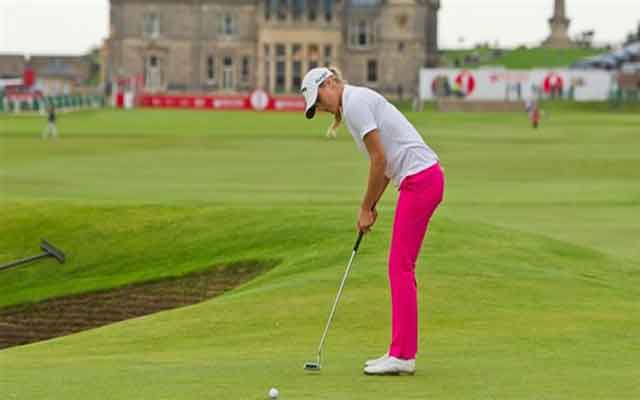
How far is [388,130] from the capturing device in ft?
47.7

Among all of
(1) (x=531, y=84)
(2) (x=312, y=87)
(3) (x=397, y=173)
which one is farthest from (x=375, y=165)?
(1) (x=531, y=84)

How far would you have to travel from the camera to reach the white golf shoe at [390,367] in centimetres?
1452

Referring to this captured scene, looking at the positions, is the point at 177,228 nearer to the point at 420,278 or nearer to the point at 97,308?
the point at 97,308

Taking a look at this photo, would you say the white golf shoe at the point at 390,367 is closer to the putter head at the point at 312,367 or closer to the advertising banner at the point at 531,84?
Result: the putter head at the point at 312,367

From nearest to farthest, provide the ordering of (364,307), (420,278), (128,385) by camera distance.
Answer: (128,385) < (364,307) < (420,278)

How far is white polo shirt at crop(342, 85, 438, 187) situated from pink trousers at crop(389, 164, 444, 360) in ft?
0.29

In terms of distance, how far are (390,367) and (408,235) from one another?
102 cm

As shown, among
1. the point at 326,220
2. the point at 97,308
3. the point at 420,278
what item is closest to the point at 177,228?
the point at 326,220

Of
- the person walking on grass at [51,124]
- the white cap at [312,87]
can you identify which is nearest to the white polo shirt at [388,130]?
the white cap at [312,87]

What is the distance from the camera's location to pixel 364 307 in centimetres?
1948

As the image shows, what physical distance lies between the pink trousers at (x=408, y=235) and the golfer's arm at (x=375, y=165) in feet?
0.60

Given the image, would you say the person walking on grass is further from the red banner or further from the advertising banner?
the advertising banner

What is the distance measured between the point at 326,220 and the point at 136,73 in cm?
17196

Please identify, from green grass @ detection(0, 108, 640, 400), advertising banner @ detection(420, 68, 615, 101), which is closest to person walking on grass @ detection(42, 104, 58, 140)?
green grass @ detection(0, 108, 640, 400)
